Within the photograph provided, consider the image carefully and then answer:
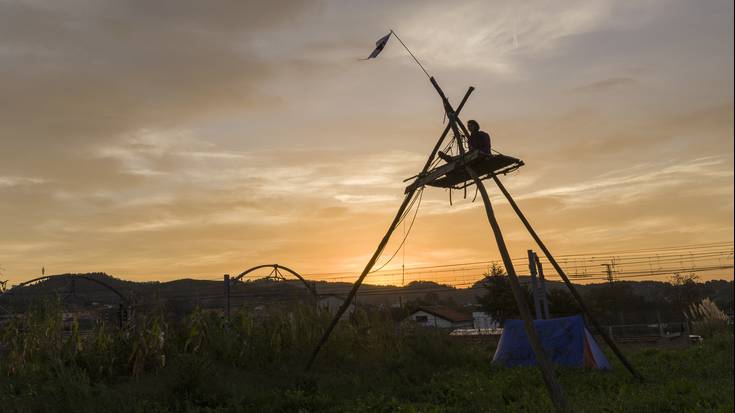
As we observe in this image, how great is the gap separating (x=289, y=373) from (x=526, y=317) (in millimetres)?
6321

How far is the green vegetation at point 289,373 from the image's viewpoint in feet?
34.8

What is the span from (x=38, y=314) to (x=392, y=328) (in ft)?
32.0

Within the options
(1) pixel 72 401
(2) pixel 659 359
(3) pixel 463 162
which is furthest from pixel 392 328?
(1) pixel 72 401

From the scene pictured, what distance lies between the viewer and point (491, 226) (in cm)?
1161

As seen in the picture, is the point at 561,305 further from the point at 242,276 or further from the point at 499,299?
the point at 242,276

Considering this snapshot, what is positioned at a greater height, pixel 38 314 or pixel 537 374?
pixel 38 314

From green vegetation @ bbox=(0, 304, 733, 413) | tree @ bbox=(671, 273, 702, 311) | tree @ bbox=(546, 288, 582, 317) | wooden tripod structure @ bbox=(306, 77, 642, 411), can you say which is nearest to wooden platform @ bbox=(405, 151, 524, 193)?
wooden tripod structure @ bbox=(306, 77, 642, 411)

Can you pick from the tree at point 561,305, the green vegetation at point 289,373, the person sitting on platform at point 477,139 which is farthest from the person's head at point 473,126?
the tree at point 561,305

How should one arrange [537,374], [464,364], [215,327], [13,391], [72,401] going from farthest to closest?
[464,364], [215,327], [537,374], [13,391], [72,401]

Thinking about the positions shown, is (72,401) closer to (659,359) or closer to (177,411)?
(177,411)

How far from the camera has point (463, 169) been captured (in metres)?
13.1

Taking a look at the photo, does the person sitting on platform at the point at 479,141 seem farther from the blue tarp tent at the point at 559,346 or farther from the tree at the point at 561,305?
the tree at the point at 561,305

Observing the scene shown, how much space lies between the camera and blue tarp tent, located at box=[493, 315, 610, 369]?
1573 centimetres

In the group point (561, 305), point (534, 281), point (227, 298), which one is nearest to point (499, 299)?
point (561, 305)
